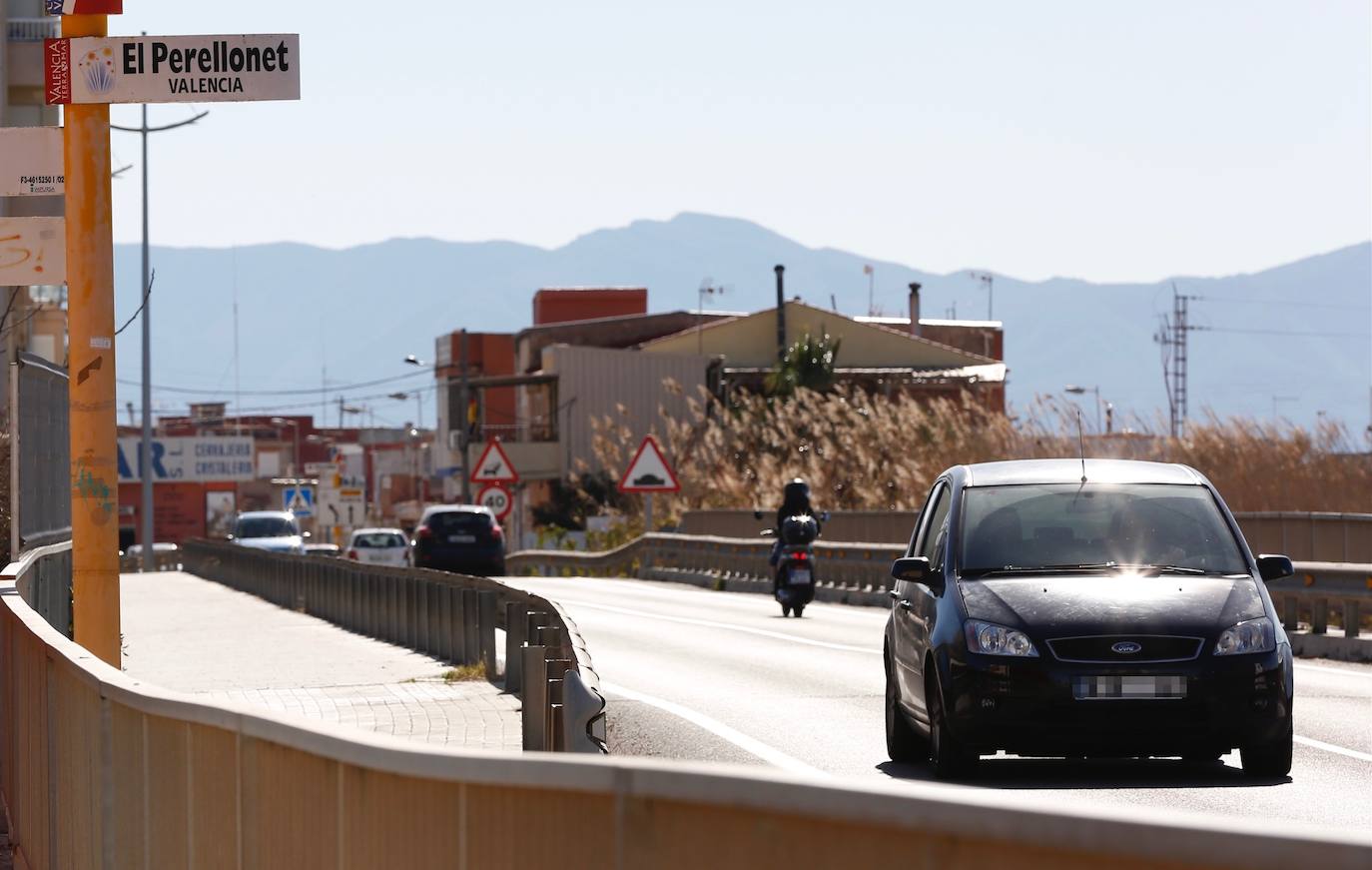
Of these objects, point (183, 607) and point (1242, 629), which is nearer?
point (1242, 629)

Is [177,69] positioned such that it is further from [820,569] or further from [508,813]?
[820,569]

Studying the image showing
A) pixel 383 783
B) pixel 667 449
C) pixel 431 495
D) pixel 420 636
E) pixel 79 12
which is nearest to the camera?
pixel 383 783

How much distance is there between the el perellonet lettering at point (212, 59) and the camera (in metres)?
11.4

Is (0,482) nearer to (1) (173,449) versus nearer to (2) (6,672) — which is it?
(2) (6,672)

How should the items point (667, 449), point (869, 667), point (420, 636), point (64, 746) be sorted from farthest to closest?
1. point (667, 449)
2. point (420, 636)
3. point (869, 667)
4. point (64, 746)

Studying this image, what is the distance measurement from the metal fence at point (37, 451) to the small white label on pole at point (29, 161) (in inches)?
75.9

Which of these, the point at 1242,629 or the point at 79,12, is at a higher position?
the point at 79,12

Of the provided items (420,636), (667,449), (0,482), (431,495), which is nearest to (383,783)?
(0,482)

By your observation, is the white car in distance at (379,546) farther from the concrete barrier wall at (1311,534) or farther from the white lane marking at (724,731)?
the white lane marking at (724,731)

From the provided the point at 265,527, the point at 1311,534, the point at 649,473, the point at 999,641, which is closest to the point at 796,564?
the point at 1311,534

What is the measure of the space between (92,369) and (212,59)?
1.81m

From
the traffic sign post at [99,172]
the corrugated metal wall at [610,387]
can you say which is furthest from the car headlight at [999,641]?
the corrugated metal wall at [610,387]

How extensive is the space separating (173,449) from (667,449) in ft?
173

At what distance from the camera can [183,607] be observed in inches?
1336
